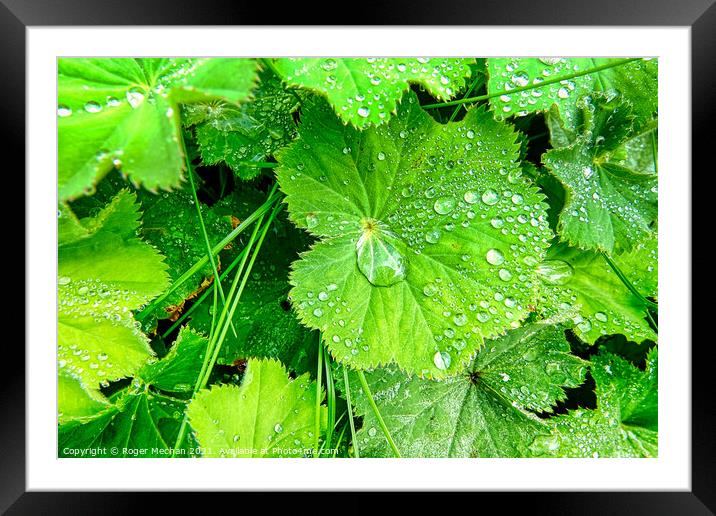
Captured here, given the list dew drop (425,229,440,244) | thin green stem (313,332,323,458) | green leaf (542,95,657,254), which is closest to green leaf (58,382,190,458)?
thin green stem (313,332,323,458)

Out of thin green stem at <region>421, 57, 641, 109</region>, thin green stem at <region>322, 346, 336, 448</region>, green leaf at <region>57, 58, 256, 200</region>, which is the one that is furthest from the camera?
thin green stem at <region>322, 346, 336, 448</region>

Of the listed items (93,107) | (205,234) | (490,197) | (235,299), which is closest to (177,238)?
(205,234)

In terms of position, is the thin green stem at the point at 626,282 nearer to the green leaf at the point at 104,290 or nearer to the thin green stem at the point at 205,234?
the thin green stem at the point at 205,234

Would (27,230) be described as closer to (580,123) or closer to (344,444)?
(344,444)

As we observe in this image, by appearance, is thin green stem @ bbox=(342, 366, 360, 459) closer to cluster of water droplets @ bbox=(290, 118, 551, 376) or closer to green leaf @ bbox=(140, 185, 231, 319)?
cluster of water droplets @ bbox=(290, 118, 551, 376)

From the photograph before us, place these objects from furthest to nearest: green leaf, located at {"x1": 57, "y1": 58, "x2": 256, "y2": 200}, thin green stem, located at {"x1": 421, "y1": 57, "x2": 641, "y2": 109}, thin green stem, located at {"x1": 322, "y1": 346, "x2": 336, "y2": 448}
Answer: thin green stem, located at {"x1": 322, "y1": 346, "x2": 336, "y2": 448}
thin green stem, located at {"x1": 421, "y1": 57, "x2": 641, "y2": 109}
green leaf, located at {"x1": 57, "y1": 58, "x2": 256, "y2": 200}

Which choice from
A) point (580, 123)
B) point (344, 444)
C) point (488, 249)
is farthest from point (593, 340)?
point (344, 444)
